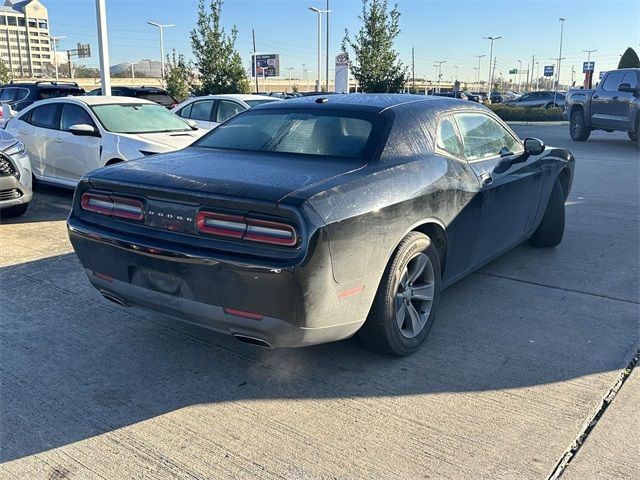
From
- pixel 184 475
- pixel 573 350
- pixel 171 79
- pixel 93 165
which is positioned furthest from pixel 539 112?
pixel 184 475

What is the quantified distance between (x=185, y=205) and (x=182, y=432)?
1.12m

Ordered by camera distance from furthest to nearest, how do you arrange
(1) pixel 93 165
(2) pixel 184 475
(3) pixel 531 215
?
(1) pixel 93 165
(3) pixel 531 215
(2) pixel 184 475

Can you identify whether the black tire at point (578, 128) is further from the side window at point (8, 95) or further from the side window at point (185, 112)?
the side window at point (8, 95)

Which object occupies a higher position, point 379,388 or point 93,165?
point 93,165

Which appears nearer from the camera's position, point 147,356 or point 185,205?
point 185,205

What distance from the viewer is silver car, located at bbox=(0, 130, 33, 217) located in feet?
22.4

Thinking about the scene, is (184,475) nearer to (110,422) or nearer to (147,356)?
(110,422)

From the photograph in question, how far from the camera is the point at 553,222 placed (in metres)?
5.87

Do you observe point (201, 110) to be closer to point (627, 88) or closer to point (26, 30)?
point (627, 88)

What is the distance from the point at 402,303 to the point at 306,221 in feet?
3.39

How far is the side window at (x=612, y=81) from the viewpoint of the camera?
15.6m

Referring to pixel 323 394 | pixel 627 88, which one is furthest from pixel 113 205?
pixel 627 88

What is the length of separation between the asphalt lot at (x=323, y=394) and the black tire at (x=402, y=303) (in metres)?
0.13

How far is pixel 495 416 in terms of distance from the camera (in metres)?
3.03
